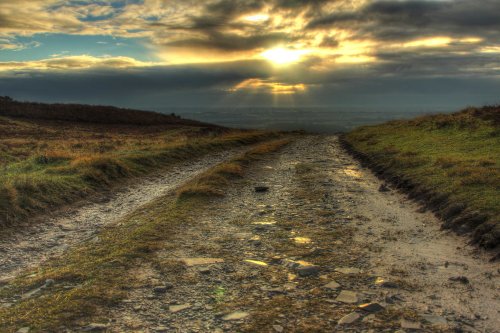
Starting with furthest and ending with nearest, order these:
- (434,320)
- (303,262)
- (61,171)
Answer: (61,171)
(303,262)
(434,320)

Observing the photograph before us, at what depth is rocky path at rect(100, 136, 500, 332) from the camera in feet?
19.2

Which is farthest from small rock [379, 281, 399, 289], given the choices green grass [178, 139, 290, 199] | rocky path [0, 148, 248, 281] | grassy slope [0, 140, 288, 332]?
green grass [178, 139, 290, 199]

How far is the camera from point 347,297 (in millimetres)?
6566

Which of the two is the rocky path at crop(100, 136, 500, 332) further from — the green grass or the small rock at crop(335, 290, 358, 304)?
the green grass

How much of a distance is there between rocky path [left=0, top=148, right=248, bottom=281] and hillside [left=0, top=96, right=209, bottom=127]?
170 ft

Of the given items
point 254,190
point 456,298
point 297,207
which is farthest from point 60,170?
point 456,298

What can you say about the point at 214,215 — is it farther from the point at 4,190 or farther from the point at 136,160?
the point at 136,160

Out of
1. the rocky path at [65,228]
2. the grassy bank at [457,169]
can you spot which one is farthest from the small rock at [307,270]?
the rocky path at [65,228]

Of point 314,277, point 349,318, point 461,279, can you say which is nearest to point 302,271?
point 314,277

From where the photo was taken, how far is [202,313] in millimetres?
6113

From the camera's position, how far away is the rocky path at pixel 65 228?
9094 millimetres

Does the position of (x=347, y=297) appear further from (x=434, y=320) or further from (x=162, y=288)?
(x=162, y=288)

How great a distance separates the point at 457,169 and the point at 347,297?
35.5ft

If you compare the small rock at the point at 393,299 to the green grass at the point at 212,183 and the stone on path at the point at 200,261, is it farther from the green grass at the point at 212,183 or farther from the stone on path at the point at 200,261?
the green grass at the point at 212,183
